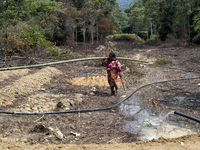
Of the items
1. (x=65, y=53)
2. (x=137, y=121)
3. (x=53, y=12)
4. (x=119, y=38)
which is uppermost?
(x=53, y=12)

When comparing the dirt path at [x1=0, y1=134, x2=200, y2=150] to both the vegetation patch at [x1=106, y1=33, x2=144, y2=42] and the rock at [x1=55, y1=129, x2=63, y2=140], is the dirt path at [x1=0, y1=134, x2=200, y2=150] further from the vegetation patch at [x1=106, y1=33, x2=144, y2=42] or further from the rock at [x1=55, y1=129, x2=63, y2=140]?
the vegetation patch at [x1=106, y1=33, x2=144, y2=42]

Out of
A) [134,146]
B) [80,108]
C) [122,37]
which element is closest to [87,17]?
[122,37]

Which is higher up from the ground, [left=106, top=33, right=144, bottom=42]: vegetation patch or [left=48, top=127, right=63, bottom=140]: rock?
[left=106, top=33, right=144, bottom=42]: vegetation patch

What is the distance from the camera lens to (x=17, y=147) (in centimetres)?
268

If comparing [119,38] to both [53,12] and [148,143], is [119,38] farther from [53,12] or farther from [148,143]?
[148,143]

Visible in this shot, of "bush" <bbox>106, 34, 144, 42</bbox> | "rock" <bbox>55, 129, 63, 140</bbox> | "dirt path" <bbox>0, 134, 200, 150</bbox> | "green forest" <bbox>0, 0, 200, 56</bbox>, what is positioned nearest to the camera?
"dirt path" <bbox>0, 134, 200, 150</bbox>

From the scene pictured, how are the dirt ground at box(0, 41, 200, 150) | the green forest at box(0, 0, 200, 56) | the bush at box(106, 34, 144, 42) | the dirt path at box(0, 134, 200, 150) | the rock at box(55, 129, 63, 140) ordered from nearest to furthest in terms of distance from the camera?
the dirt path at box(0, 134, 200, 150) → the dirt ground at box(0, 41, 200, 150) → the rock at box(55, 129, 63, 140) → the green forest at box(0, 0, 200, 56) → the bush at box(106, 34, 144, 42)

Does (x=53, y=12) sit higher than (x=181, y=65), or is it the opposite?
(x=53, y=12)

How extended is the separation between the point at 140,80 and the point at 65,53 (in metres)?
6.79

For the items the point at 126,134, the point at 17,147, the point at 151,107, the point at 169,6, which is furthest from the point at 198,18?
the point at 17,147

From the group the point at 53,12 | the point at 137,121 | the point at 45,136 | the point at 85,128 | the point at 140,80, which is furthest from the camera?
the point at 53,12

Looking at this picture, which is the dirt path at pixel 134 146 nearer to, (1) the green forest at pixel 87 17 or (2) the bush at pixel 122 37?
(1) the green forest at pixel 87 17

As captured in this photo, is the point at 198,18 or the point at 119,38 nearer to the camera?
the point at 198,18

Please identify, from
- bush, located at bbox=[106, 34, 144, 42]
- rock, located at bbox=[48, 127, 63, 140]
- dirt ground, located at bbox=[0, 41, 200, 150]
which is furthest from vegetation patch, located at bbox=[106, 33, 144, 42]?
rock, located at bbox=[48, 127, 63, 140]
